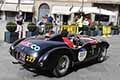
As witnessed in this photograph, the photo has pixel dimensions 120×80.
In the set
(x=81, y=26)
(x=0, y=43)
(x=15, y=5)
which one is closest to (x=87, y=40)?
(x=0, y=43)

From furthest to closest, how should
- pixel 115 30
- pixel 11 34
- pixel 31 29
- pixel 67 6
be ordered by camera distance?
1. pixel 67 6
2. pixel 115 30
3. pixel 31 29
4. pixel 11 34

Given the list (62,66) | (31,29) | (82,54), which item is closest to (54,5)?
(31,29)

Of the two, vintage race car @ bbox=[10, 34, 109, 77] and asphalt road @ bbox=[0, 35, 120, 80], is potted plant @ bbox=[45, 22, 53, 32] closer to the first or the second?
asphalt road @ bbox=[0, 35, 120, 80]

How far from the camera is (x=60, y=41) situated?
30.2 feet

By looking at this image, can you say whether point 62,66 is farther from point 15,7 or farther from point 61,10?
point 15,7

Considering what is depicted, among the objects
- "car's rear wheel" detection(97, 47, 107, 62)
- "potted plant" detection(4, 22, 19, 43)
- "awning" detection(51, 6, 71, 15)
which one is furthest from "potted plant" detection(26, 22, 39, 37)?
"awning" detection(51, 6, 71, 15)

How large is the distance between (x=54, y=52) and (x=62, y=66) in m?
0.67

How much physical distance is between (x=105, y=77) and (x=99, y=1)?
3156cm

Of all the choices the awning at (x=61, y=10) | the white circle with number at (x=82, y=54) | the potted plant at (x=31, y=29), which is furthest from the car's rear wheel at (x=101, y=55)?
Result: the awning at (x=61, y=10)

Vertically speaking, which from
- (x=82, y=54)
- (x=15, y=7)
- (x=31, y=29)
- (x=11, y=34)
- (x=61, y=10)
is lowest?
(x=82, y=54)

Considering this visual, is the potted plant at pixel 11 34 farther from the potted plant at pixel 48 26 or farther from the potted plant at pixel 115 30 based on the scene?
the potted plant at pixel 115 30

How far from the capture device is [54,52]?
8.49 metres

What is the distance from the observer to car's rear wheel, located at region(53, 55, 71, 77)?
8742mm

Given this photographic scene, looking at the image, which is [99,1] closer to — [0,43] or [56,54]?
[0,43]
